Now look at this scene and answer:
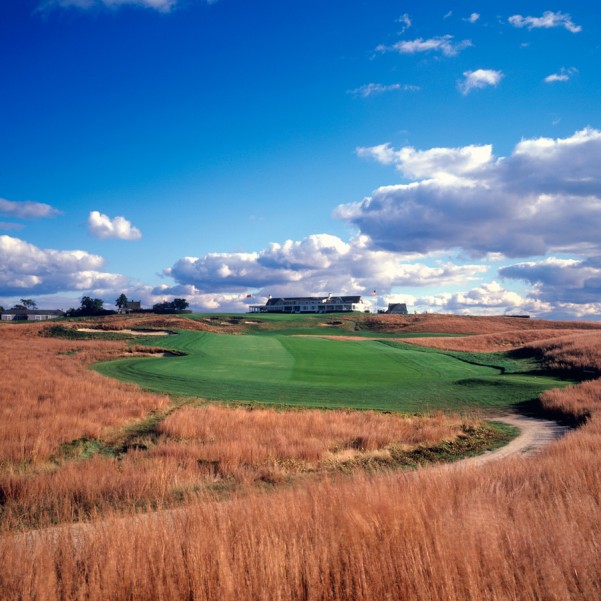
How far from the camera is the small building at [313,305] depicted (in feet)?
538

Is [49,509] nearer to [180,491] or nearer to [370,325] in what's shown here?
[180,491]

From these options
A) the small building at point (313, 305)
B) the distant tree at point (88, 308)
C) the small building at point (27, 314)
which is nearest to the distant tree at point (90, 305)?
the distant tree at point (88, 308)

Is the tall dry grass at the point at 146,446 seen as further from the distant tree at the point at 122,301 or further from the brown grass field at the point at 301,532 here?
the distant tree at the point at 122,301

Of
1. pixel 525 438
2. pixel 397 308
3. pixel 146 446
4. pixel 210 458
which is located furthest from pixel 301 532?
pixel 397 308

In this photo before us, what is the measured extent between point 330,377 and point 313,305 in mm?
133294

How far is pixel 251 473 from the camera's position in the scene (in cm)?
1120

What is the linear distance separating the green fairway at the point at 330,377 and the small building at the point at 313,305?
11313cm

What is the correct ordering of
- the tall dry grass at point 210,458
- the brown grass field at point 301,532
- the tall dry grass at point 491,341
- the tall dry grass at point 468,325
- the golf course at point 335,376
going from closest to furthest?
the brown grass field at point 301,532, the tall dry grass at point 210,458, the golf course at point 335,376, the tall dry grass at point 491,341, the tall dry grass at point 468,325

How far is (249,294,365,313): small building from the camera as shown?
538ft

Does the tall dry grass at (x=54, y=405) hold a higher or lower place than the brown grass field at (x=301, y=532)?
lower

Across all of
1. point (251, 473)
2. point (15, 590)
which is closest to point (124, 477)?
point (251, 473)

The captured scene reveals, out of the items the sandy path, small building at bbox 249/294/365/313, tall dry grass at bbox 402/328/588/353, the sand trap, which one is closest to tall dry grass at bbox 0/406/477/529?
the sandy path

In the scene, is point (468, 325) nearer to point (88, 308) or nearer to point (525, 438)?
point (525, 438)

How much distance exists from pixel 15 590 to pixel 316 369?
32062mm
